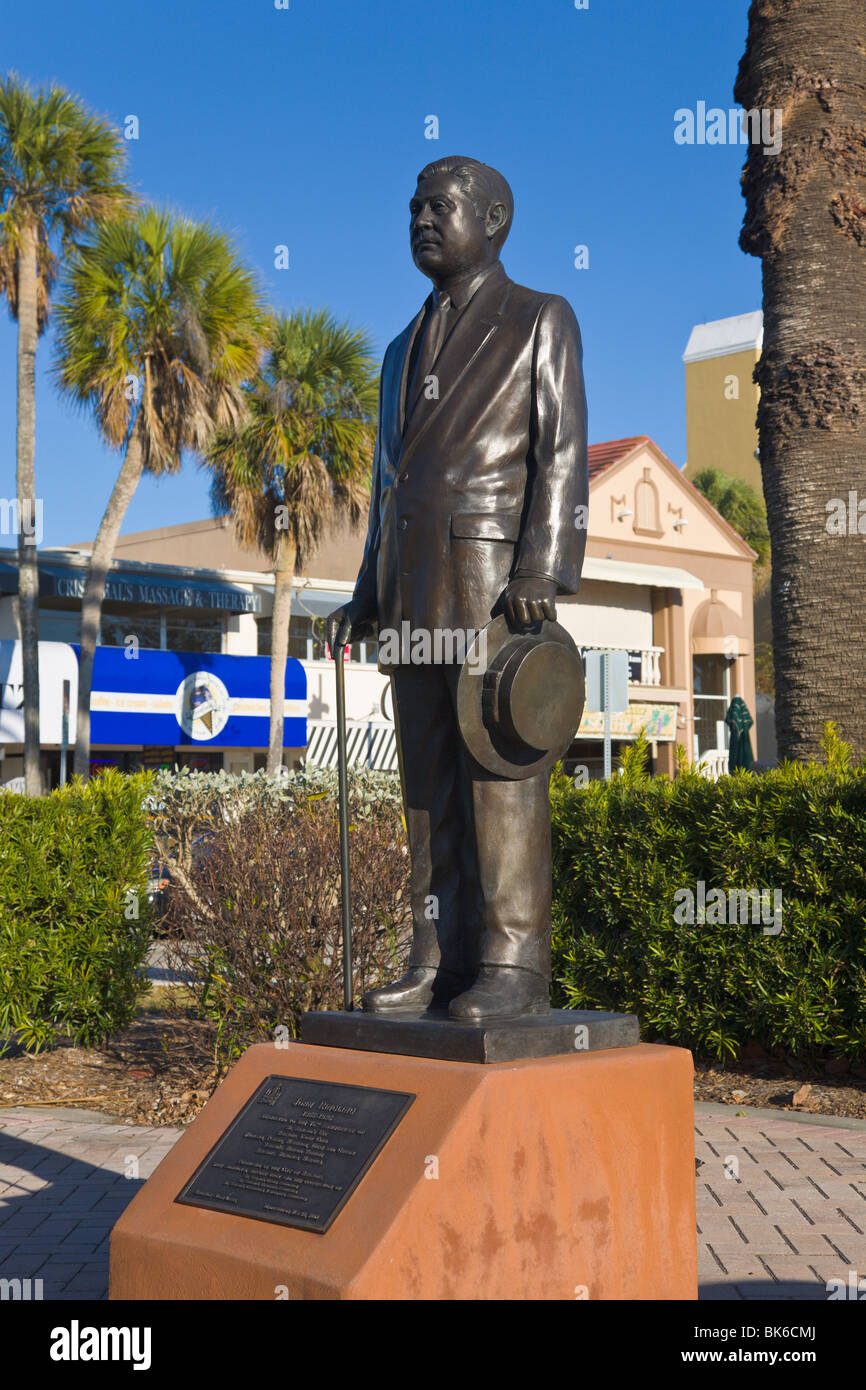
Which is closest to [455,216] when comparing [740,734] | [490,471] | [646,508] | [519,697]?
[490,471]

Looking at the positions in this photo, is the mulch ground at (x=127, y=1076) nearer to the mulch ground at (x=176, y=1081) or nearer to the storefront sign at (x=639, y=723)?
the mulch ground at (x=176, y=1081)

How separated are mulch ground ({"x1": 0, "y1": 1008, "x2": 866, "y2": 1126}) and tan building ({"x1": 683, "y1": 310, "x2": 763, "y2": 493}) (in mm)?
41233

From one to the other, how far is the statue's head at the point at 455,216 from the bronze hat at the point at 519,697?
44.0 inches

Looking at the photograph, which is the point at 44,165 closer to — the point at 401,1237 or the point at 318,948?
the point at 318,948

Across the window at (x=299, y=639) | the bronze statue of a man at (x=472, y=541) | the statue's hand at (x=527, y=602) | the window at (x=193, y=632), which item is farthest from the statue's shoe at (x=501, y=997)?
the window at (x=299, y=639)

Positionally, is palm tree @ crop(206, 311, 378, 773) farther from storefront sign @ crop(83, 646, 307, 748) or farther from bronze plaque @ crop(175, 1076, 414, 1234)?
bronze plaque @ crop(175, 1076, 414, 1234)

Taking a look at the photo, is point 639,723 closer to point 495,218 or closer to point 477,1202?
point 495,218

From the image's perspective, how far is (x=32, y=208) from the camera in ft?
64.4

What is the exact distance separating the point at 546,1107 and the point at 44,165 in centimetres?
1923

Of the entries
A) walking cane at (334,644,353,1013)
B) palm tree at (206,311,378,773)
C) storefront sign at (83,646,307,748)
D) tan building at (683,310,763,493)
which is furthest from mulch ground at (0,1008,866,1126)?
tan building at (683,310,763,493)

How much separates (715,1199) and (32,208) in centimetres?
1816

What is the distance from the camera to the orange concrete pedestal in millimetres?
3105

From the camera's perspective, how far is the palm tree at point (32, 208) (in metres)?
19.4
